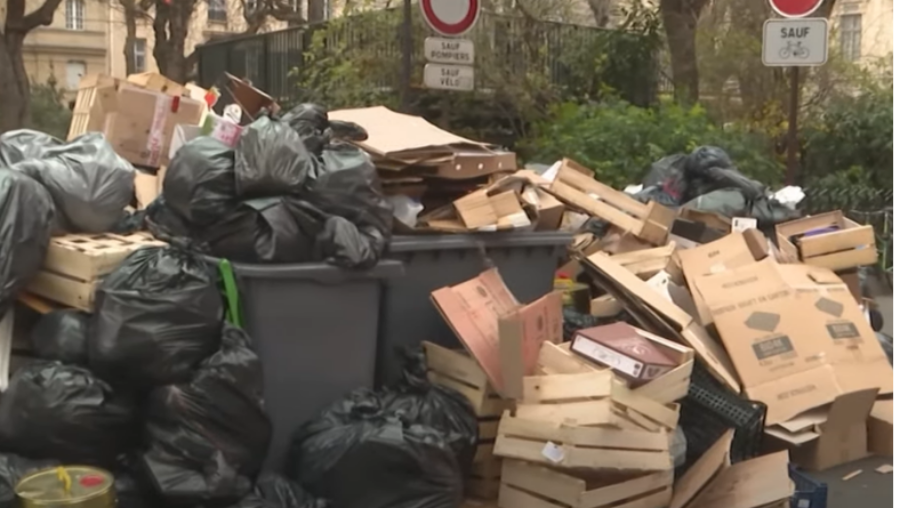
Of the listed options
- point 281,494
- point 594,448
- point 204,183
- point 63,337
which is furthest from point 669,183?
point 63,337

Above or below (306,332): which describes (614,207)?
above

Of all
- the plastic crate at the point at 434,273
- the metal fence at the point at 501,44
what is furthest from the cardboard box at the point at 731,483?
the metal fence at the point at 501,44

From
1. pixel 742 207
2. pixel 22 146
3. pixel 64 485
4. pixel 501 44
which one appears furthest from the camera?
pixel 501 44

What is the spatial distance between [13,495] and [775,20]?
650 centimetres

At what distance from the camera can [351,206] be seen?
4.64 meters

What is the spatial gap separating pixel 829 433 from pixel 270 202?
Answer: 2852 millimetres

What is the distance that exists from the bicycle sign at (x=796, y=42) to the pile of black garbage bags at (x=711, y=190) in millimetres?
927

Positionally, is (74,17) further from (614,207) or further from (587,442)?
(587,442)

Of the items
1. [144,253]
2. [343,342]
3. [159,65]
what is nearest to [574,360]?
[343,342]

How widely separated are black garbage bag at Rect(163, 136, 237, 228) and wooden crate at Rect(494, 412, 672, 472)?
1495 millimetres

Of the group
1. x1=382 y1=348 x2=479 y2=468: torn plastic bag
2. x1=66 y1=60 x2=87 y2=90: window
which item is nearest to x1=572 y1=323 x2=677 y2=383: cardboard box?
x1=382 y1=348 x2=479 y2=468: torn plastic bag

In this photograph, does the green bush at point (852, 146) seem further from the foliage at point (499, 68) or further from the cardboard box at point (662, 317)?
the cardboard box at point (662, 317)

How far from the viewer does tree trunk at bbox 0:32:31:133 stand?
47.1 ft

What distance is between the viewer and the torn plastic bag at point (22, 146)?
192 inches
